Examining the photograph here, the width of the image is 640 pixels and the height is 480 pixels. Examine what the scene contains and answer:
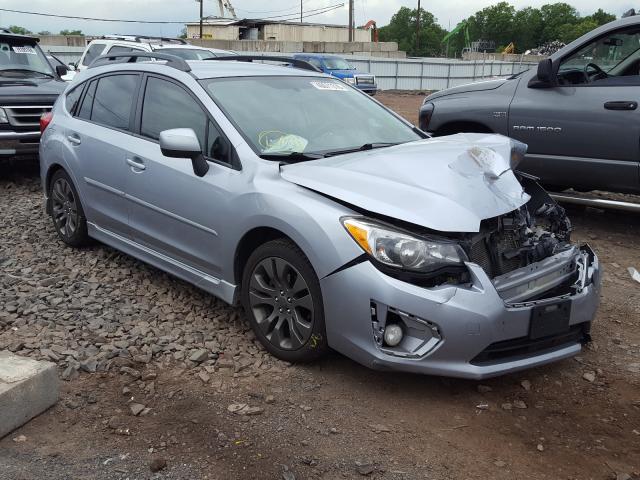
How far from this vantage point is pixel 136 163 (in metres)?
4.64

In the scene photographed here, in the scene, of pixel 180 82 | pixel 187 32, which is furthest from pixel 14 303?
pixel 187 32

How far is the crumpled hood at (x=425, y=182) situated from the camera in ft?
10.9

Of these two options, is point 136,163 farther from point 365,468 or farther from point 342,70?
point 342,70

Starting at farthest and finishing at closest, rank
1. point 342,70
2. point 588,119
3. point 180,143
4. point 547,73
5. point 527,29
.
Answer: point 527,29
point 342,70
point 547,73
point 588,119
point 180,143

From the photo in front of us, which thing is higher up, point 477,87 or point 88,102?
point 477,87

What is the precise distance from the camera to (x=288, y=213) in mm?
3537

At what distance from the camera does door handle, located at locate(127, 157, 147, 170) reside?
4.58 m

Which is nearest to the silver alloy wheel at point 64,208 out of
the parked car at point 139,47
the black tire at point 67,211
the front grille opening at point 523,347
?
the black tire at point 67,211

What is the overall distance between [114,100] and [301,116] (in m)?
1.74

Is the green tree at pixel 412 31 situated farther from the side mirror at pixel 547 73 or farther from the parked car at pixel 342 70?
the side mirror at pixel 547 73

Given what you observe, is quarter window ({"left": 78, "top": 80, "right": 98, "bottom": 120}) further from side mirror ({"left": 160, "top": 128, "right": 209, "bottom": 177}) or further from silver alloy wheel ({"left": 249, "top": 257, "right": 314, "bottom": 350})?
silver alloy wheel ({"left": 249, "top": 257, "right": 314, "bottom": 350})

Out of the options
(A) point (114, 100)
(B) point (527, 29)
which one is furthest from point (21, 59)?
(B) point (527, 29)

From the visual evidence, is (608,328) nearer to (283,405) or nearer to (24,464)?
(283,405)

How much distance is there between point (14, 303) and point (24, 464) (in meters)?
1.98
